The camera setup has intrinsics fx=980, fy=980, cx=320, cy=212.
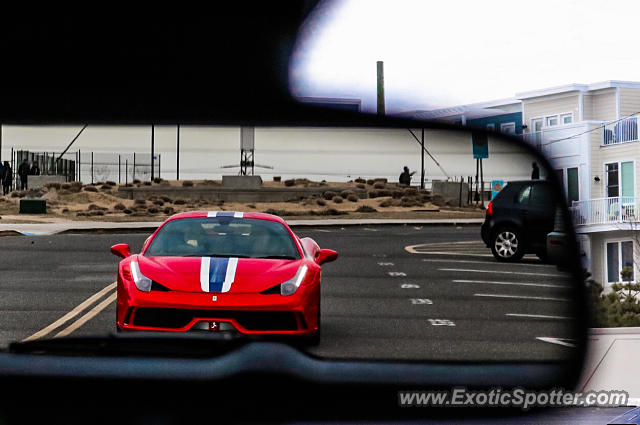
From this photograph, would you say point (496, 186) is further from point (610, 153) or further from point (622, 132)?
point (622, 132)

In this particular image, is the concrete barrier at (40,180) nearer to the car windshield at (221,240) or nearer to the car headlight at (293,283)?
the car windshield at (221,240)

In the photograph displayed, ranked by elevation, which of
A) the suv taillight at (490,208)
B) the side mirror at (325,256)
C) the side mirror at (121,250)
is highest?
the suv taillight at (490,208)

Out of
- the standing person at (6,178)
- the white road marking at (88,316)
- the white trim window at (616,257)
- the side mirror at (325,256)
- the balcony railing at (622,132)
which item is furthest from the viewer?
the white trim window at (616,257)

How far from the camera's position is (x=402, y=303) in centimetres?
308

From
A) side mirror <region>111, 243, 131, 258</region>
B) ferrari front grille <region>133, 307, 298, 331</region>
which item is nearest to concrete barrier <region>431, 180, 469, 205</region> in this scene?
ferrari front grille <region>133, 307, 298, 331</region>

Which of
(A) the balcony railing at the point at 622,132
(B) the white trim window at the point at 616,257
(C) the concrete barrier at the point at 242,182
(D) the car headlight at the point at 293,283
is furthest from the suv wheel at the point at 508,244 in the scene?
(B) the white trim window at the point at 616,257

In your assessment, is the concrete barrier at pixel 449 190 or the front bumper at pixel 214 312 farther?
the concrete barrier at pixel 449 190

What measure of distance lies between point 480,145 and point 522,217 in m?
0.21

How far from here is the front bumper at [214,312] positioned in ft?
5.72

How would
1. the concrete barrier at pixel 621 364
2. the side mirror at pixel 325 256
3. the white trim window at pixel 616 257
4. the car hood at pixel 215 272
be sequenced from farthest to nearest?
1. the white trim window at pixel 616 257
2. the concrete barrier at pixel 621 364
3. the side mirror at pixel 325 256
4. the car hood at pixel 215 272

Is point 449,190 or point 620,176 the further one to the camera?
point 620,176

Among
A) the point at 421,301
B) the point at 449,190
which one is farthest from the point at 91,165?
the point at 421,301

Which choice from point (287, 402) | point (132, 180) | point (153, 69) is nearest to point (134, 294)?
point (132, 180)

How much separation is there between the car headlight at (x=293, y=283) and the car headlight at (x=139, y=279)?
0.84 ft
